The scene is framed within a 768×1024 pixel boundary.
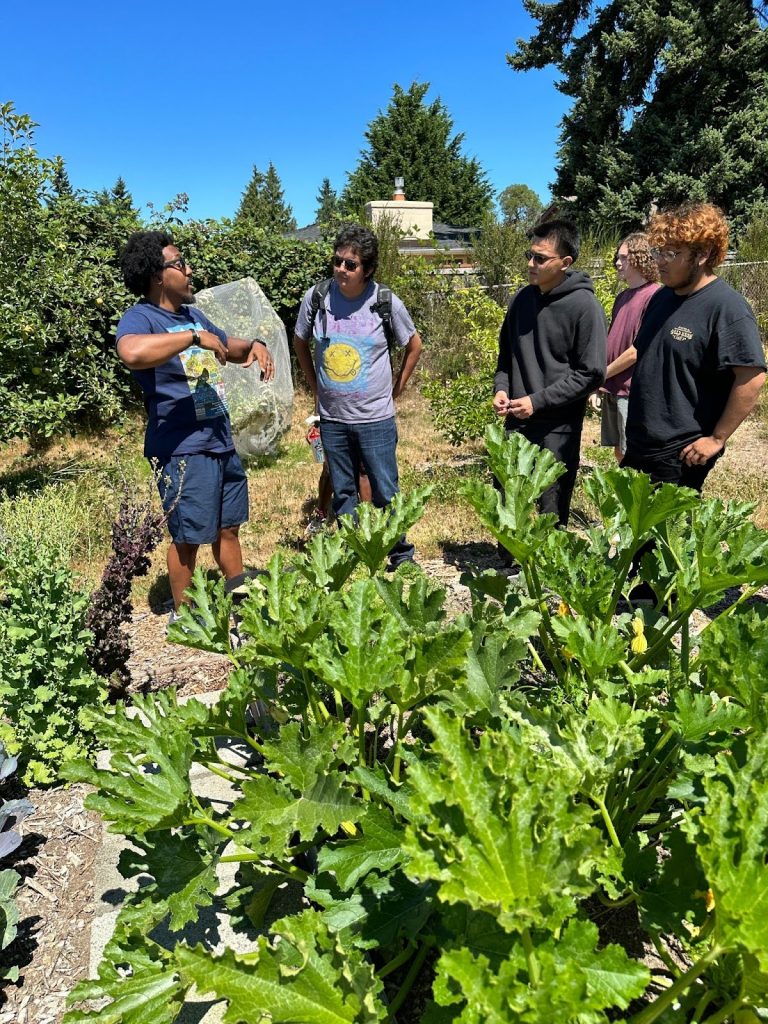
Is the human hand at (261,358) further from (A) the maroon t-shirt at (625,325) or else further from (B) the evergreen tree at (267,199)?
(B) the evergreen tree at (267,199)

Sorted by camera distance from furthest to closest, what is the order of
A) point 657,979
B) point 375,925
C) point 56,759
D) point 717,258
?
point 717,258, point 56,759, point 657,979, point 375,925

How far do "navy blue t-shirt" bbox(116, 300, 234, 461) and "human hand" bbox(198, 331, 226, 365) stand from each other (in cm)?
7

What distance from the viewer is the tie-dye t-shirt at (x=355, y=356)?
12.7 ft

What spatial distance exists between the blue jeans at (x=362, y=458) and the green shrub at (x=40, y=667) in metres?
1.92

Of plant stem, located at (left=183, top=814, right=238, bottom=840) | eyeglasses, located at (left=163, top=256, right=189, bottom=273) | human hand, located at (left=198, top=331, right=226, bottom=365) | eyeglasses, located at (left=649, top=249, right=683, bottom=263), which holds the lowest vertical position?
plant stem, located at (left=183, top=814, right=238, bottom=840)

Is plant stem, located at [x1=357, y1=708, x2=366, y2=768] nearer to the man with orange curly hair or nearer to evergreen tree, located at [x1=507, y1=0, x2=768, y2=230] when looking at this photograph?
the man with orange curly hair

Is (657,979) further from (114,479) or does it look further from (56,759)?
(114,479)

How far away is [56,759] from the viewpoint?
7.67 feet

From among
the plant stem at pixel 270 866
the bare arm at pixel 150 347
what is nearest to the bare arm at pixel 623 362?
the bare arm at pixel 150 347

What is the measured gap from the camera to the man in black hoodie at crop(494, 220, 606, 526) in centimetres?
345

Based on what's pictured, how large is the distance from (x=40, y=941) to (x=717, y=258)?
3350 millimetres

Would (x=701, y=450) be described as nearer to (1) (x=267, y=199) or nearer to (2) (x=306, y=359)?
(2) (x=306, y=359)

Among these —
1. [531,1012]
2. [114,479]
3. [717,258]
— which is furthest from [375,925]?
[114,479]

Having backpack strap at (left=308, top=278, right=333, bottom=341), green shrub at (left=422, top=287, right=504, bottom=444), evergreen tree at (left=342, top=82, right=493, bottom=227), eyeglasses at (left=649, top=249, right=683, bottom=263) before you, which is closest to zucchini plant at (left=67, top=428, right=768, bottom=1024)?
eyeglasses at (left=649, top=249, right=683, bottom=263)
